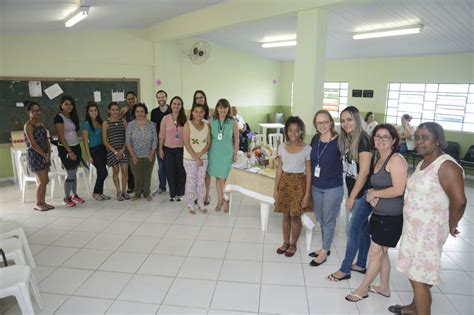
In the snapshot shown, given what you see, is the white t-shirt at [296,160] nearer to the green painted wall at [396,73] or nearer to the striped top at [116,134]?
the striped top at [116,134]

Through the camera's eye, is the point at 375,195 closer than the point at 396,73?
Yes

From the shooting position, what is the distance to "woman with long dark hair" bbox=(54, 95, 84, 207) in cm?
433

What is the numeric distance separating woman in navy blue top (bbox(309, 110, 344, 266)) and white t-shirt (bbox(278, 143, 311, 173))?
0.26 feet

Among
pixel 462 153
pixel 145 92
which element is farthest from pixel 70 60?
pixel 462 153

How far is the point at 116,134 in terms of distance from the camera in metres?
4.57

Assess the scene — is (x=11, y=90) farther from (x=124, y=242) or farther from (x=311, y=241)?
(x=311, y=241)

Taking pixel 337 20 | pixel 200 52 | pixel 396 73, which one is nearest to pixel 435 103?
pixel 396 73

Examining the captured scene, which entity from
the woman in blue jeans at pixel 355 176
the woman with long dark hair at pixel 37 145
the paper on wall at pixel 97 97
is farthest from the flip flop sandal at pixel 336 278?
the paper on wall at pixel 97 97

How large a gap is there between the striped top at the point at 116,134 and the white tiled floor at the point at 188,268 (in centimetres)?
93

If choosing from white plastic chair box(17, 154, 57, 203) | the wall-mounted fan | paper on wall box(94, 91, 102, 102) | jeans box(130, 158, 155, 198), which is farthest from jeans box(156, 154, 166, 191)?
the wall-mounted fan

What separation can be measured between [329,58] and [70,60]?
6.57 metres

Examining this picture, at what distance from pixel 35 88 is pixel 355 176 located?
18.8 ft

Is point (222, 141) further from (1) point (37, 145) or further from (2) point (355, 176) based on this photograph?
(1) point (37, 145)

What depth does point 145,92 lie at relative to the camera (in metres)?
7.36
